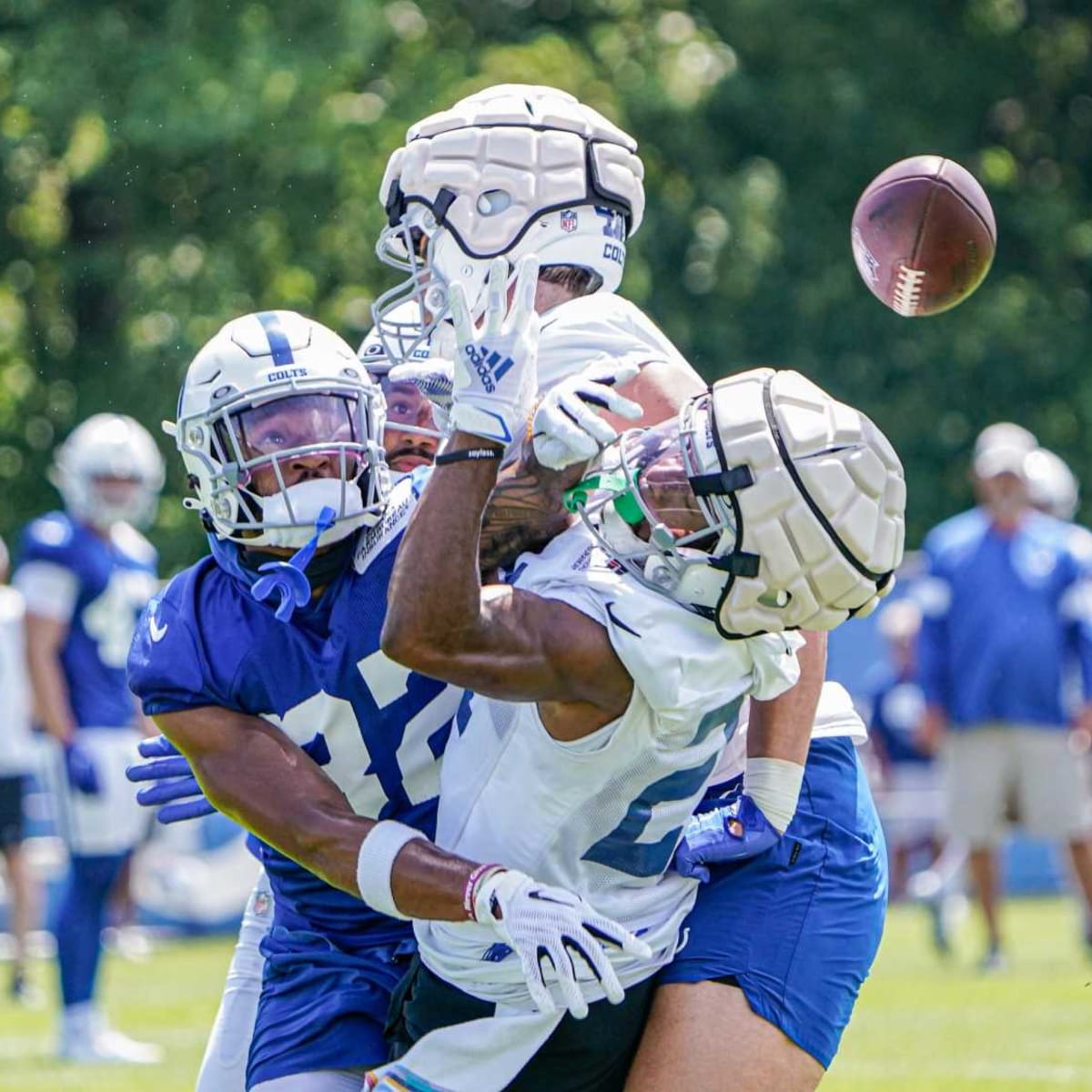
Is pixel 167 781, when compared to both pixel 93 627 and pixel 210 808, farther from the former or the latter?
→ pixel 93 627

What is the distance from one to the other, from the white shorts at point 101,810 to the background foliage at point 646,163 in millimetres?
5270

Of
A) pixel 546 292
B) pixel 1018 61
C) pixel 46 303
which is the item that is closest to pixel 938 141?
pixel 1018 61

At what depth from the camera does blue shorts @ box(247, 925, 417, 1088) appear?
3.50 meters

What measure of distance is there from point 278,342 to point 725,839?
0.99 meters

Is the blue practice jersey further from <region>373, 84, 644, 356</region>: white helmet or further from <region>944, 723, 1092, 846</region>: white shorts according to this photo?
<region>944, 723, 1092, 846</region>: white shorts

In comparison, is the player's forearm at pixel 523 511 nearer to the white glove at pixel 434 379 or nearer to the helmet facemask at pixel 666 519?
the helmet facemask at pixel 666 519

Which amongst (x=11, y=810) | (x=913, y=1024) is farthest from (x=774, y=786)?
(x=11, y=810)

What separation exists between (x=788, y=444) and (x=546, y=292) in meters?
0.79

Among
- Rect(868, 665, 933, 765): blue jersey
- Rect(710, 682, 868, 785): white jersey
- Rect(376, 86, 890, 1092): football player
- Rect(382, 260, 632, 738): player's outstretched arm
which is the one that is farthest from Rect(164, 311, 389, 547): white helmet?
Rect(868, 665, 933, 765): blue jersey

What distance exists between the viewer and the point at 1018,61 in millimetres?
19812

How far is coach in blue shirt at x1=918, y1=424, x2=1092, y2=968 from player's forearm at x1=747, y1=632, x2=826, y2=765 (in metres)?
6.34

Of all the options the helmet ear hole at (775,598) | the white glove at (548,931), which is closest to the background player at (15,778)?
the white glove at (548,931)

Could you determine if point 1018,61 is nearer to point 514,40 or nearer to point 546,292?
point 514,40

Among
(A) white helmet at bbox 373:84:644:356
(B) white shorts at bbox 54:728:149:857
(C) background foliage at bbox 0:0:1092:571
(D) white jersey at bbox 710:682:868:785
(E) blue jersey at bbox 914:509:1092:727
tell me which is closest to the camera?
(D) white jersey at bbox 710:682:868:785
